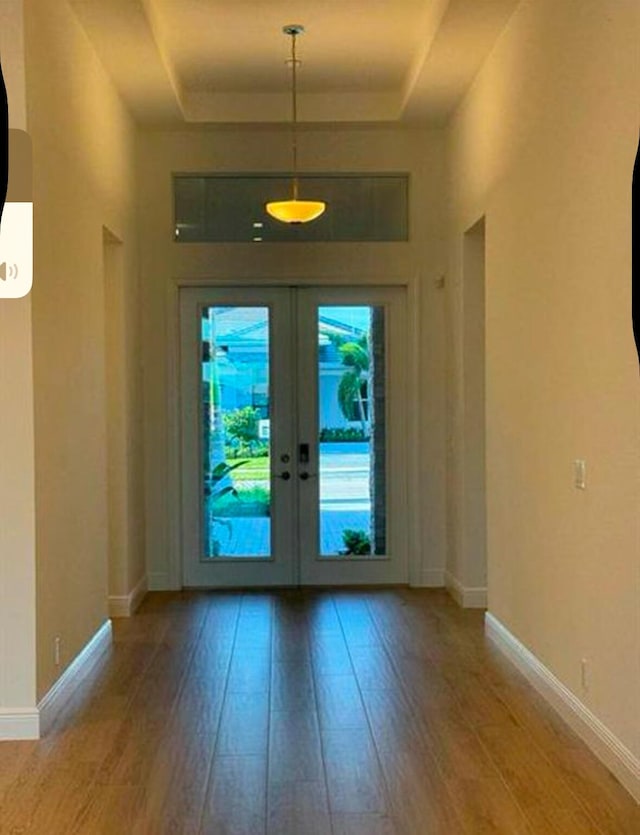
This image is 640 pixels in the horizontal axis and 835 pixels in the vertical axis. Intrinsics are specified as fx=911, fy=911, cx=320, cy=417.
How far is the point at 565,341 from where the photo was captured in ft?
12.6

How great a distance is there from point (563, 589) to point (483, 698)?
69 centimetres

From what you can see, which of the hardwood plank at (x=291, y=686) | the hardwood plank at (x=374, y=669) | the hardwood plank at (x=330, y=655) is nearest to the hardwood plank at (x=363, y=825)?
the hardwood plank at (x=291, y=686)

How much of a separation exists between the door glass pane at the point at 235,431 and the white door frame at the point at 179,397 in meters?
0.21

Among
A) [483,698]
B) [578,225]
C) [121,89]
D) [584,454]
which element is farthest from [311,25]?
[483,698]

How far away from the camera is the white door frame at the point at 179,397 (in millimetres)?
6668

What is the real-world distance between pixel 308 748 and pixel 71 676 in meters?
1.35

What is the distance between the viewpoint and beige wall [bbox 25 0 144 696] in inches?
151

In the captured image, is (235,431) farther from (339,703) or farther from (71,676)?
(339,703)

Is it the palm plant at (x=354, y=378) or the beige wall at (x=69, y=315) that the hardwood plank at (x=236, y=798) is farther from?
the palm plant at (x=354, y=378)

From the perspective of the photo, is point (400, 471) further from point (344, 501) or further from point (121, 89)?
point (121, 89)

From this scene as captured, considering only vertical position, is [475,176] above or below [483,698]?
above

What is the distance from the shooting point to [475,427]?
6.00 metres

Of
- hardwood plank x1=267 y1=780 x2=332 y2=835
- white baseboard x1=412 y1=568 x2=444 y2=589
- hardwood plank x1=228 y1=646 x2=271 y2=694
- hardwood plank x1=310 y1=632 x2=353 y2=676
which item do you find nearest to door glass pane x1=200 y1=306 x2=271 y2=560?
white baseboard x1=412 y1=568 x2=444 y2=589

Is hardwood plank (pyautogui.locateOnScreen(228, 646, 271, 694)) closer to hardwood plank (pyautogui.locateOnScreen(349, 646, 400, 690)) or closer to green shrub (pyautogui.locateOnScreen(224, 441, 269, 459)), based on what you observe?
hardwood plank (pyautogui.locateOnScreen(349, 646, 400, 690))
